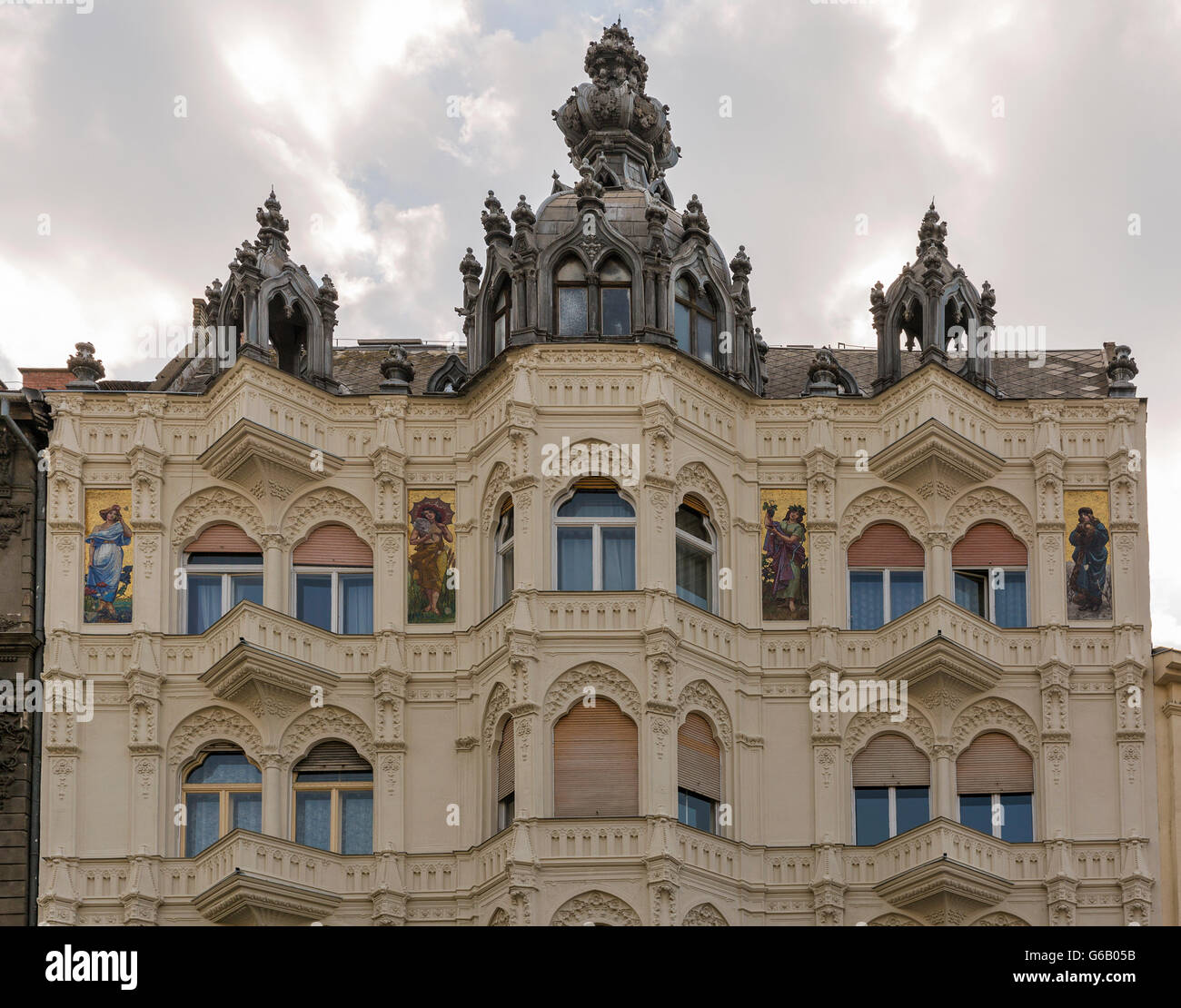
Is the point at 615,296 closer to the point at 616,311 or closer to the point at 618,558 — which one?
the point at 616,311

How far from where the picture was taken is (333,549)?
5200cm

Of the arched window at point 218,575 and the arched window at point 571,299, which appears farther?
the arched window at point 571,299

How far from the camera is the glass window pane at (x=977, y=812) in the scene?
5041 cm

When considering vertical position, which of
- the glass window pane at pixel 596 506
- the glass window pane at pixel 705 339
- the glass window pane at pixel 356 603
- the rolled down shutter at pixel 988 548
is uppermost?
the glass window pane at pixel 705 339

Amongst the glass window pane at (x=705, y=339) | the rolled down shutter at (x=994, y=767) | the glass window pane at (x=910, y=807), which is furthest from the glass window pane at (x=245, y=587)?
the rolled down shutter at (x=994, y=767)

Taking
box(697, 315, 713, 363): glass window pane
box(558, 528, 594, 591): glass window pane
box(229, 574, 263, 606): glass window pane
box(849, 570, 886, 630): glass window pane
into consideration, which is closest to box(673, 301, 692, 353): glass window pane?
box(697, 315, 713, 363): glass window pane

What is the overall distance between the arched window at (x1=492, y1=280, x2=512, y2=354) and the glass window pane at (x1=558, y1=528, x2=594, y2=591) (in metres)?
4.49

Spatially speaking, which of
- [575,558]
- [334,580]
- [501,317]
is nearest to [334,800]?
[334,580]

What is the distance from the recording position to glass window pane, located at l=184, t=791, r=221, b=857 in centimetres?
4975

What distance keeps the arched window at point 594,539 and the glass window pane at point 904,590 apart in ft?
18.0

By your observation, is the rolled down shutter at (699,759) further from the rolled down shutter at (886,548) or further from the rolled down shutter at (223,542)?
the rolled down shutter at (223,542)

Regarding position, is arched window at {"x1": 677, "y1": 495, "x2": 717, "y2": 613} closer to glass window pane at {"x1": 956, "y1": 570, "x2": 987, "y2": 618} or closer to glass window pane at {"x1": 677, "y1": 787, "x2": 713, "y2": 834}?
glass window pane at {"x1": 677, "y1": 787, "x2": 713, "y2": 834}

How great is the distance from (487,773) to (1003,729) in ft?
32.4
